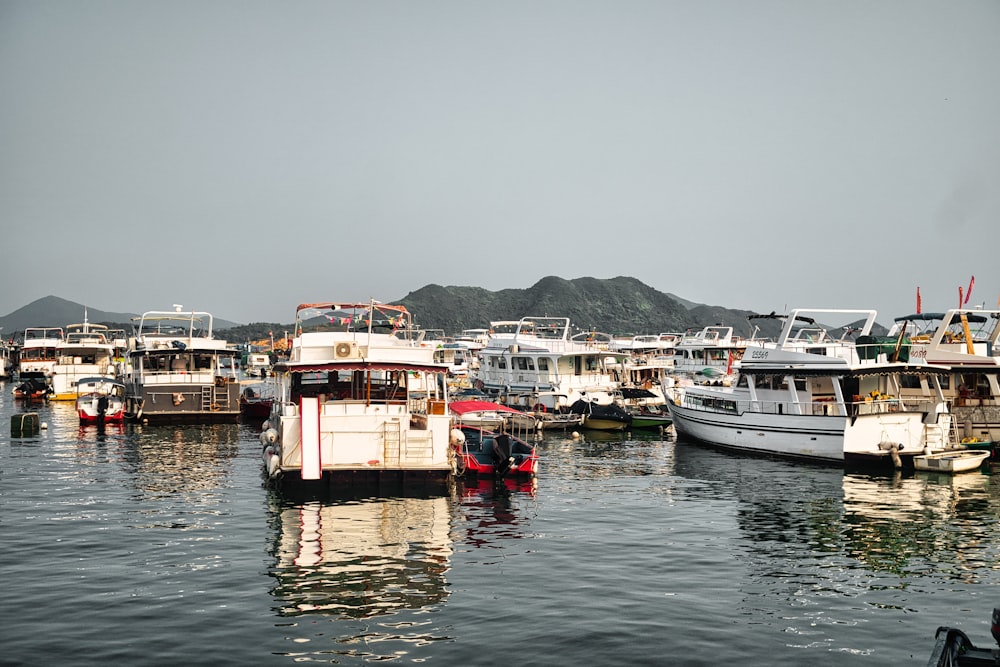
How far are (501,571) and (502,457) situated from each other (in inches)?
504

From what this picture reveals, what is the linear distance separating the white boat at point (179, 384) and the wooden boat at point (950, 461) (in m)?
37.5

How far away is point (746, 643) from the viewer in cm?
1423

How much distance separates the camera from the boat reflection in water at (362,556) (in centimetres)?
1628

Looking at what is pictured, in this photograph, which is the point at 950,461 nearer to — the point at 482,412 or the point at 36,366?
the point at 482,412

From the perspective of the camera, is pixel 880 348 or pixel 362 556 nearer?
pixel 362 556

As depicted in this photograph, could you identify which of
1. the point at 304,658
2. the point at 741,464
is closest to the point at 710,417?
the point at 741,464

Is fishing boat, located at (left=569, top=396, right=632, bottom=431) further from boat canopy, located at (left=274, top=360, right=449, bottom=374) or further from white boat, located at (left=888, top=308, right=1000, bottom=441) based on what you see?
boat canopy, located at (left=274, top=360, right=449, bottom=374)

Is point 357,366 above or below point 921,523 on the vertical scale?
above

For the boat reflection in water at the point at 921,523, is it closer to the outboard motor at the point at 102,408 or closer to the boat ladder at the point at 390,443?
the boat ladder at the point at 390,443

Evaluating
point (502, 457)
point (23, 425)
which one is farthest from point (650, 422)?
point (23, 425)

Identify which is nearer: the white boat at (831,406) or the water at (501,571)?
the water at (501,571)

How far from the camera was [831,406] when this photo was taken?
3712 centimetres

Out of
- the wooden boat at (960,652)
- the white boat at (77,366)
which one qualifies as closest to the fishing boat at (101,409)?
the white boat at (77,366)

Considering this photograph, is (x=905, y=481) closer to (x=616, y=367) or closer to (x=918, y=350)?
(x=918, y=350)
